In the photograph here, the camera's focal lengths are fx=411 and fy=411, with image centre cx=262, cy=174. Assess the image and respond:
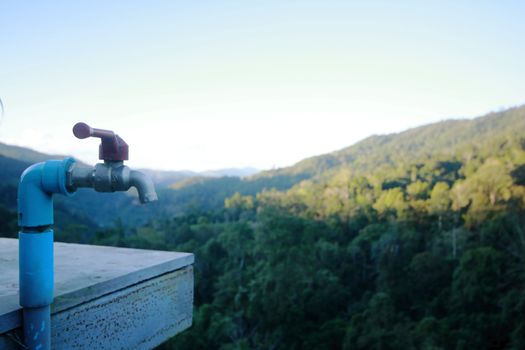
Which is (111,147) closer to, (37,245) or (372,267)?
(37,245)

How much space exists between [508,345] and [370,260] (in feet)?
38.6

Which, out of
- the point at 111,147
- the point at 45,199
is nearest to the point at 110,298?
the point at 45,199

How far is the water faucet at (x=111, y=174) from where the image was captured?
4.18 feet

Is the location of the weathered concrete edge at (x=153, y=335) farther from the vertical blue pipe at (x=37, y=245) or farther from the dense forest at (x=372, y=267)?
the dense forest at (x=372, y=267)

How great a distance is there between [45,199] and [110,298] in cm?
43

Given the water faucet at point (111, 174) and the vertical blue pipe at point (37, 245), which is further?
the water faucet at point (111, 174)

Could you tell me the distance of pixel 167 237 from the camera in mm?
34969

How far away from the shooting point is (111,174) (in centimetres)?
132

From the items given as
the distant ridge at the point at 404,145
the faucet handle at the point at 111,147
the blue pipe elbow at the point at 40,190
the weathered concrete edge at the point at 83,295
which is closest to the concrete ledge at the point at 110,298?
the weathered concrete edge at the point at 83,295

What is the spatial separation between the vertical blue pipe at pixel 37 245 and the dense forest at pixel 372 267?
15.7 metres

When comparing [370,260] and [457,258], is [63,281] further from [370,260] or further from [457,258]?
[370,260]

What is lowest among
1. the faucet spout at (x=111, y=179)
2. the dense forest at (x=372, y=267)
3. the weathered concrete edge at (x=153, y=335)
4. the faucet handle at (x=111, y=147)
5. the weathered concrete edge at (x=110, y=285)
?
the dense forest at (x=372, y=267)

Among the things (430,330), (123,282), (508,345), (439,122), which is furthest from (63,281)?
(439,122)

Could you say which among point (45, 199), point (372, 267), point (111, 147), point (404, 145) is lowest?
point (372, 267)
